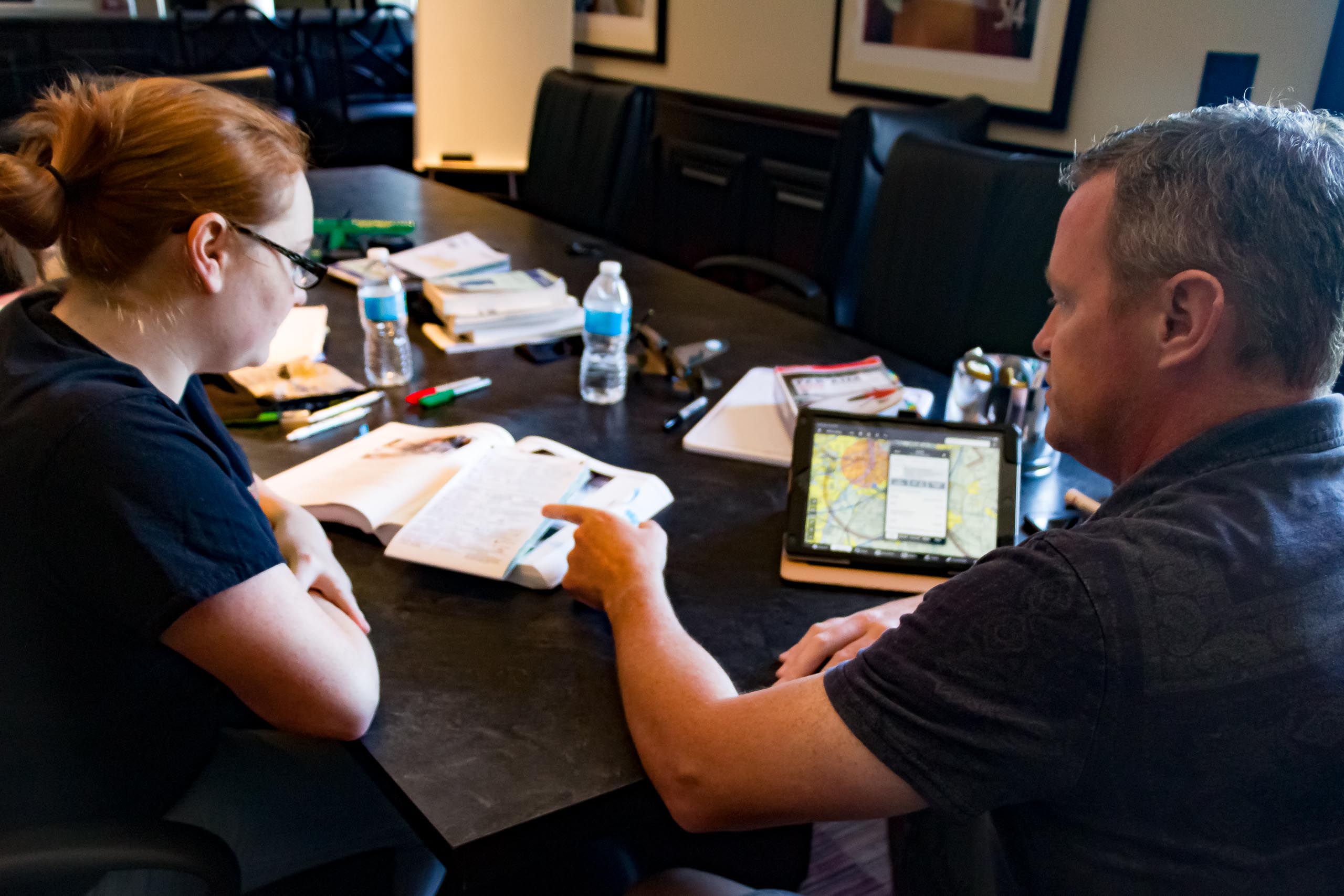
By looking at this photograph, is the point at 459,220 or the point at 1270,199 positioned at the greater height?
the point at 1270,199

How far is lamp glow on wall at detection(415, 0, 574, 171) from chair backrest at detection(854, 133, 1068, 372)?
2.00 metres

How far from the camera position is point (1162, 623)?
2.34 feet

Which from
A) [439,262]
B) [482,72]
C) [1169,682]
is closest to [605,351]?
[439,262]

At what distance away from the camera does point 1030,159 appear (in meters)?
2.23

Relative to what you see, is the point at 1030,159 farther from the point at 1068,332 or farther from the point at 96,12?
the point at 96,12

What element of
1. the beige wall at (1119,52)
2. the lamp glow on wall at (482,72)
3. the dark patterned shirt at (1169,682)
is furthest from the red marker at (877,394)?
the lamp glow on wall at (482,72)

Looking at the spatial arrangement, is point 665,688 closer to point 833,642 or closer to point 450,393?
point 833,642

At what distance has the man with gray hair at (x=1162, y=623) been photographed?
72cm

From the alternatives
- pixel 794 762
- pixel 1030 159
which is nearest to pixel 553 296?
pixel 1030 159

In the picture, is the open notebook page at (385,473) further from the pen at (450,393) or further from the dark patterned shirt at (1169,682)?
the dark patterned shirt at (1169,682)

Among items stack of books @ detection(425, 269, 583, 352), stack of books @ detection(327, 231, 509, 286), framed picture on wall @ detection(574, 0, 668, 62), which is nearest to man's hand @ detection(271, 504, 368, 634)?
stack of books @ detection(425, 269, 583, 352)

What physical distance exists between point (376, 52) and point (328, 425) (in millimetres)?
4918

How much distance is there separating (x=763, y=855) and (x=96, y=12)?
5.97 metres

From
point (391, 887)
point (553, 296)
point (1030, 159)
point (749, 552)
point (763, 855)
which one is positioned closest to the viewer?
point (391, 887)
